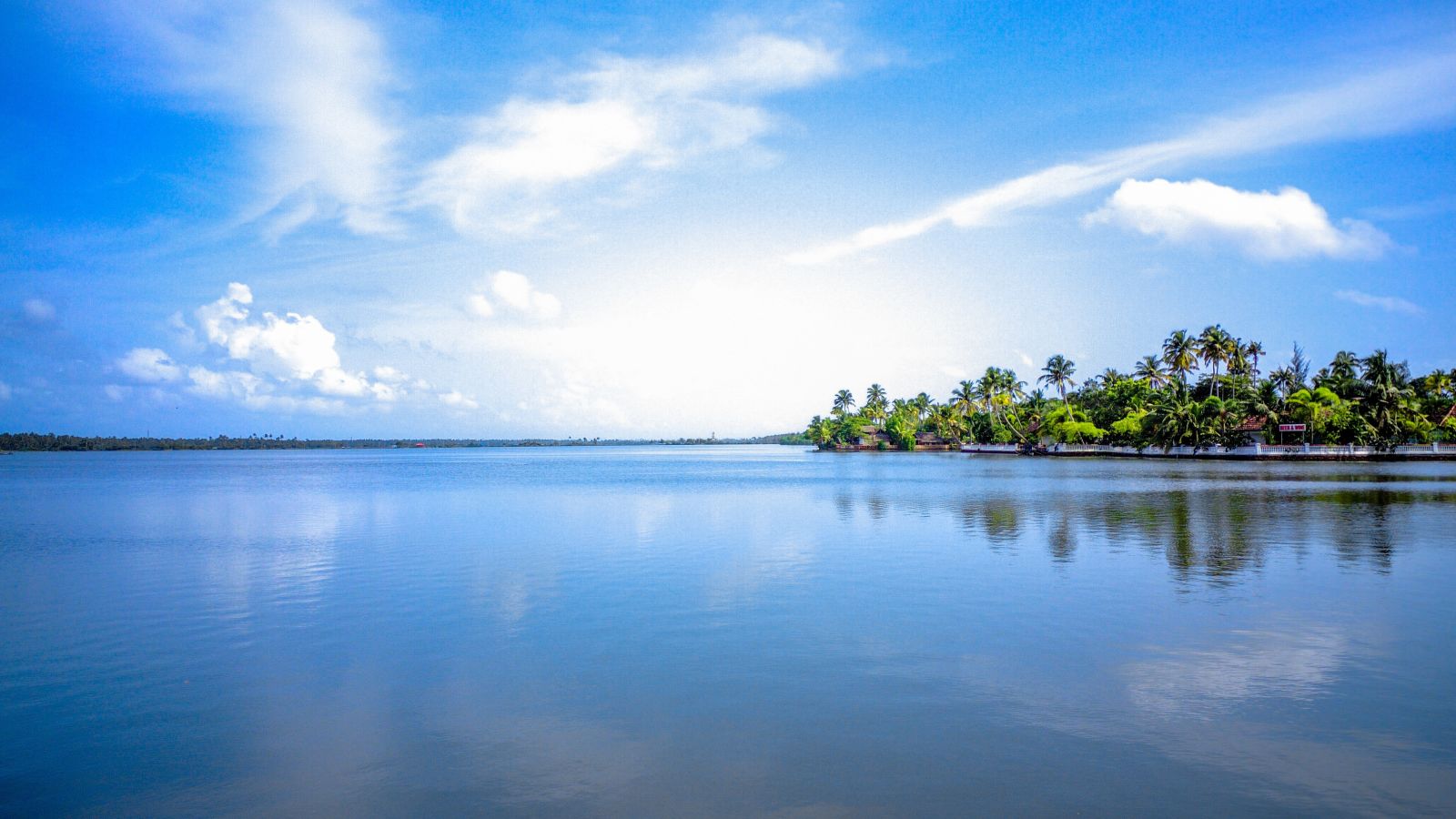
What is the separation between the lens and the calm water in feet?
24.8

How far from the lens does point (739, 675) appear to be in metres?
11.0

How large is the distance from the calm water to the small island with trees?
232 ft

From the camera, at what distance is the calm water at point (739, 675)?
7.57 meters

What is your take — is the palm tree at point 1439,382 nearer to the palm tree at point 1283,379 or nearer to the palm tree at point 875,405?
the palm tree at point 1283,379

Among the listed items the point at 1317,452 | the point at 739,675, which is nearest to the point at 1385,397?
the point at 1317,452

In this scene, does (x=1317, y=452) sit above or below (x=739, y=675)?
above

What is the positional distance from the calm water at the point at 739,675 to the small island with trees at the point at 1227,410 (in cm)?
7085

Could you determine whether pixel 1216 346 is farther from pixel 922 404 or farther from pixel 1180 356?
pixel 922 404

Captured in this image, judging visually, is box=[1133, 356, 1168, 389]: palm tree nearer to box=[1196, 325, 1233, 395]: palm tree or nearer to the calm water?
box=[1196, 325, 1233, 395]: palm tree

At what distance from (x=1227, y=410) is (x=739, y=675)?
93182mm

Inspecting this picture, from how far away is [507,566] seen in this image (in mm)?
20500

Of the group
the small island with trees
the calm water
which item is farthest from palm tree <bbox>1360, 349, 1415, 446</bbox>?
the calm water

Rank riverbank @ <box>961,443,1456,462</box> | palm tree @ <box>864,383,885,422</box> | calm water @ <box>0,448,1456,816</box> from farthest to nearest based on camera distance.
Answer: palm tree @ <box>864,383,885,422</box>, riverbank @ <box>961,443,1456,462</box>, calm water @ <box>0,448,1456,816</box>

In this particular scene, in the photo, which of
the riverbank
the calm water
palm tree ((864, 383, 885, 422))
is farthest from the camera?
palm tree ((864, 383, 885, 422))
